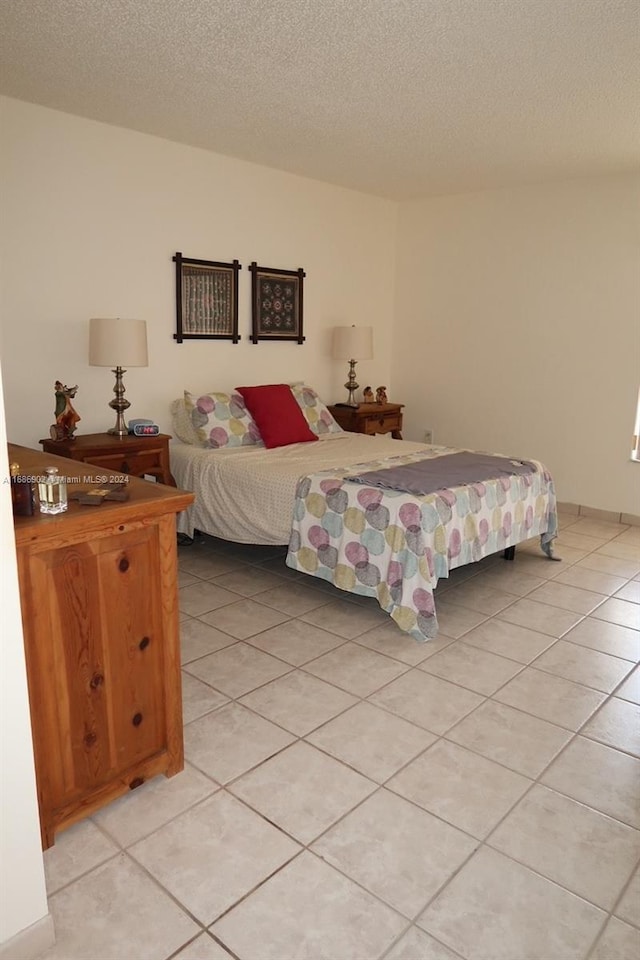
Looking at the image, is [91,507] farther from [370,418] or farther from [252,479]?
[370,418]

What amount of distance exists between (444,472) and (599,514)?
7.10 ft

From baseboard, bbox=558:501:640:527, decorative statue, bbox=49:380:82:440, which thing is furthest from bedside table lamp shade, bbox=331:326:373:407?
decorative statue, bbox=49:380:82:440

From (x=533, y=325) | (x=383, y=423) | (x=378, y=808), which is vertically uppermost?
(x=533, y=325)

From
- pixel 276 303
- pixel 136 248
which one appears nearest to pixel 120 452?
pixel 136 248

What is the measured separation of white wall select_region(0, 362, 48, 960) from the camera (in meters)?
1.33

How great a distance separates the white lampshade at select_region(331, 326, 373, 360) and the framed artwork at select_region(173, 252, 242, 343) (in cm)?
94

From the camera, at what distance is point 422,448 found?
430 cm

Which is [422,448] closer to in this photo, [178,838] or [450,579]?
[450,579]

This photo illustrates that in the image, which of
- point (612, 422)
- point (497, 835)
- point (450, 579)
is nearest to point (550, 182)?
point (612, 422)

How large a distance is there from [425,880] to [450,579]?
216cm

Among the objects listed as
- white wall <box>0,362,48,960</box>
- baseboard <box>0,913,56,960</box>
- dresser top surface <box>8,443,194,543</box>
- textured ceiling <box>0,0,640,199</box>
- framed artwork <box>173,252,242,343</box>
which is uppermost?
textured ceiling <box>0,0,640,199</box>

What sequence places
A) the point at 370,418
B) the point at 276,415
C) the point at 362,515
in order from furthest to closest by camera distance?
1. the point at 370,418
2. the point at 276,415
3. the point at 362,515

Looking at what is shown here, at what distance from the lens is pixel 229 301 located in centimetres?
467

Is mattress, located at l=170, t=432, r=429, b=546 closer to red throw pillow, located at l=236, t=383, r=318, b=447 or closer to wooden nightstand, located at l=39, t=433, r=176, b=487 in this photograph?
red throw pillow, located at l=236, t=383, r=318, b=447
